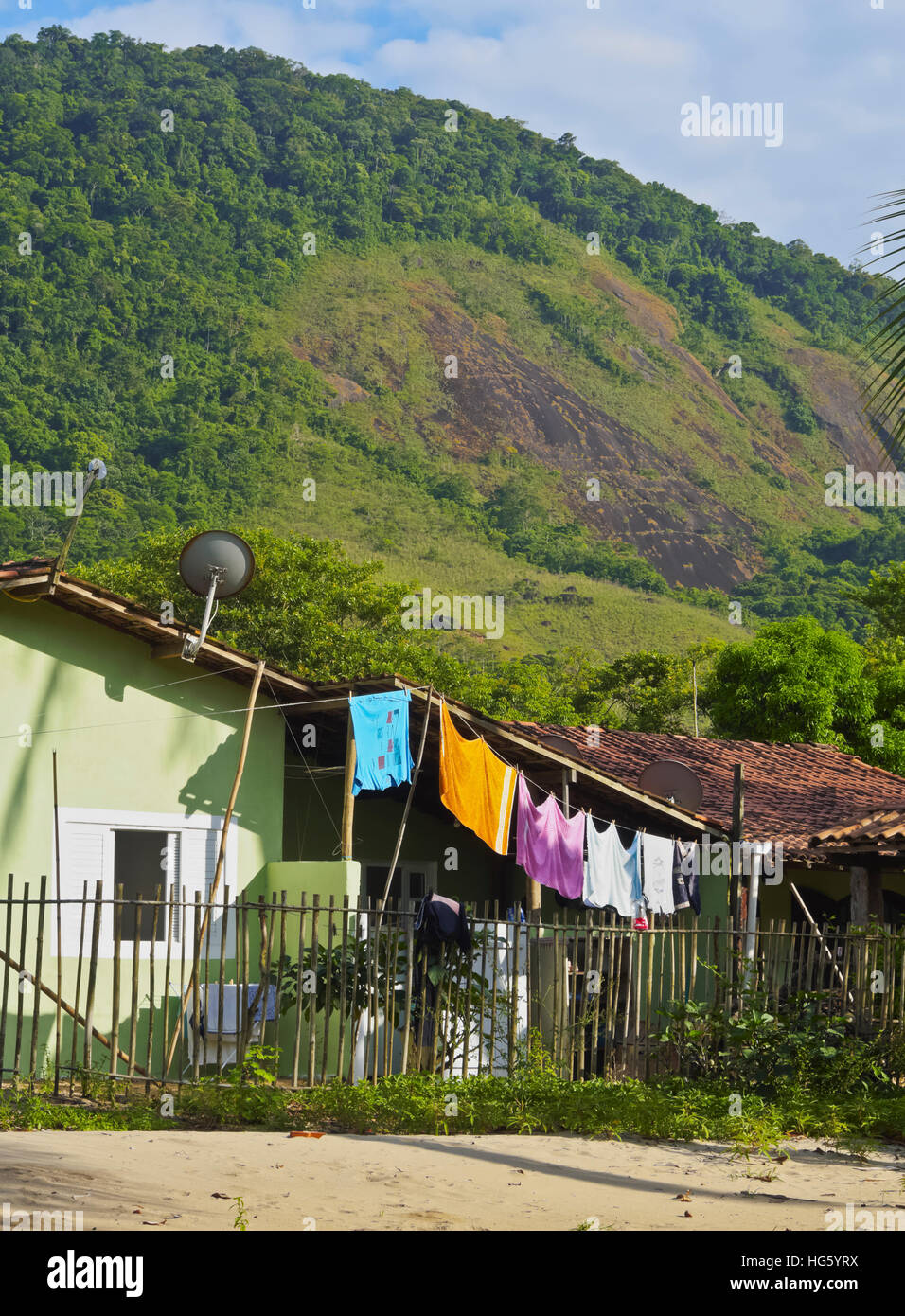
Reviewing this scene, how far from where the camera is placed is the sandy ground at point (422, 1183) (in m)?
6.77

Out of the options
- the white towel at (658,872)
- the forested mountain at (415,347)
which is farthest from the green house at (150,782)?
the forested mountain at (415,347)

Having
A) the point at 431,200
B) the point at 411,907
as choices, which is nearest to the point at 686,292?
the point at 431,200

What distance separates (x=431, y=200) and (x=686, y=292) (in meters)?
30.7

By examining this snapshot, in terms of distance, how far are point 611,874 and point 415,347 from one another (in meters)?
125

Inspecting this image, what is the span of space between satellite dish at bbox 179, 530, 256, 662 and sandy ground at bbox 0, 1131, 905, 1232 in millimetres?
5015

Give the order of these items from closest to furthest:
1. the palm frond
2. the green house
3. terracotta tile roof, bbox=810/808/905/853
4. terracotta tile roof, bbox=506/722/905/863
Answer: the palm frond, the green house, terracotta tile roof, bbox=810/808/905/853, terracotta tile roof, bbox=506/722/905/863

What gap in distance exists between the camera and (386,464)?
367 ft

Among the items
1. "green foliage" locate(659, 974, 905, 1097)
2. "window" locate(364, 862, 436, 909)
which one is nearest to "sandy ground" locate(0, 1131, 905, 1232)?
"green foliage" locate(659, 974, 905, 1097)

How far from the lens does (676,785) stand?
1669cm

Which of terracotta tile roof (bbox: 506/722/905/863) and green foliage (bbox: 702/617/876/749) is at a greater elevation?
green foliage (bbox: 702/617/876/749)

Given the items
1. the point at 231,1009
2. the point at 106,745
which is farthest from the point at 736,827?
the point at 106,745

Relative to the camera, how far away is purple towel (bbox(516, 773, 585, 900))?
43.7 feet

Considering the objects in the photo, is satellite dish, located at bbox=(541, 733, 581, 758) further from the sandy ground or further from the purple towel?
the sandy ground

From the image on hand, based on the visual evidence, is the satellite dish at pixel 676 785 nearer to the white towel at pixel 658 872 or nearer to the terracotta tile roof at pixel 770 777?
the terracotta tile roof at pixel 770 777
